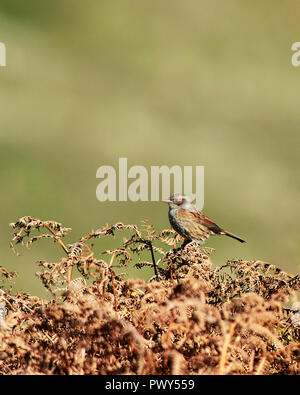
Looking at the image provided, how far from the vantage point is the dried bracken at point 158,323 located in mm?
1012

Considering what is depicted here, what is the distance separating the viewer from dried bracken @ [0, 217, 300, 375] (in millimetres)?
1012

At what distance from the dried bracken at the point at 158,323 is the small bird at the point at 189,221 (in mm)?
1386

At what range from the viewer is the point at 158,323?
113 centimetres

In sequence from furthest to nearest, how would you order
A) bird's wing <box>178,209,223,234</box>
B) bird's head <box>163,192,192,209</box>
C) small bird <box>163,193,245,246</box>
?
bird's head <box>163,192,192,209</box> → bird's wing <box>178,209,223,234</box> → small bird <box>163,193,245,246</box>

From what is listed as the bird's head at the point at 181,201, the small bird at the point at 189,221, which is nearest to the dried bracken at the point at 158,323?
the small bird at the point at 189,221

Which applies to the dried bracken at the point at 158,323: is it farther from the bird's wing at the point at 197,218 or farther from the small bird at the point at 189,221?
the bird's wing at the point at 197,218

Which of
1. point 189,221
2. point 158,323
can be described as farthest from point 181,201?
point 158,323

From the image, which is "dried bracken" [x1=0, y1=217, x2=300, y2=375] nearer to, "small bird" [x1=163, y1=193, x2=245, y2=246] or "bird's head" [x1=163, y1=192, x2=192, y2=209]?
"small bird" [x1=163, y1=193, x2=245, y2=246]

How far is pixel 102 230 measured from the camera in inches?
56.1

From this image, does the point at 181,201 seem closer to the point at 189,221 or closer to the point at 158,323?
the point at 189,221

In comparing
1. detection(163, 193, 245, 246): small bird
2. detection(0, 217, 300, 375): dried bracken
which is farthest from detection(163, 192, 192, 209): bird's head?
detection(0, 217, 300, 375): dried bracken

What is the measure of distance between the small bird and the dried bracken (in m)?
1.39
